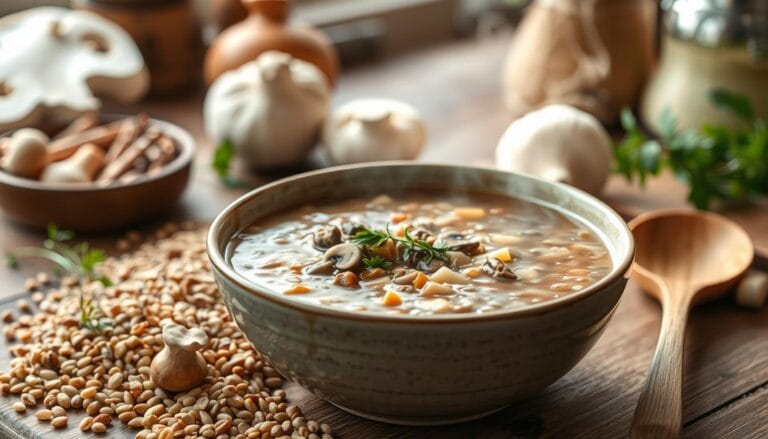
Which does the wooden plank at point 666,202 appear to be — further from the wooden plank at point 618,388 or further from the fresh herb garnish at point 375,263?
the fresh herb garnish at point 375,263

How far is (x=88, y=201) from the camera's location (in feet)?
5.44

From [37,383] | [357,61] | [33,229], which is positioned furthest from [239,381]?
[357,61]

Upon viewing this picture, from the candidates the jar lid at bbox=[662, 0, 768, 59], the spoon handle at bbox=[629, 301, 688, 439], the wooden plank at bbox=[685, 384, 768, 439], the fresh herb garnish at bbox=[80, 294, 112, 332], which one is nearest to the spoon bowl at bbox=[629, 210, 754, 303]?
the spoon handle at bbox=[629, 301, 688, 439]

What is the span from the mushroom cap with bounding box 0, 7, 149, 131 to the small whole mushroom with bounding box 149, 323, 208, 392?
83 cm

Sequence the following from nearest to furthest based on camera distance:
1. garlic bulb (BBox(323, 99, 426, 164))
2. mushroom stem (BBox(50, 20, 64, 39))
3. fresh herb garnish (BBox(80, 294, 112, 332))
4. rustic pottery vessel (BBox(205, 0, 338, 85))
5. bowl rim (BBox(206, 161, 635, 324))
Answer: bowl rim (BBox(206, 161, 635, 324))
fresh herb garnish (BBox(80, 294, 112, 332))
garlic bulb (BBox(323, 99, 426, 164))
mushroom stem (BBox(50, 20, 64, 39))
rustic pottery vessel (BBox(205, 0, 338, 85))

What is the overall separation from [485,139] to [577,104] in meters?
0.22

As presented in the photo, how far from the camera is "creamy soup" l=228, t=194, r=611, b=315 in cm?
114

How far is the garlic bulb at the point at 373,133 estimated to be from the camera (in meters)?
1.88

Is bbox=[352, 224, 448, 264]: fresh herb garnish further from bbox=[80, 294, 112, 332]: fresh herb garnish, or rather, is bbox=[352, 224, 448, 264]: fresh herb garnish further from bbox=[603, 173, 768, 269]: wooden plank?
bbox=[603, 173, 768, 269]: wooden plank

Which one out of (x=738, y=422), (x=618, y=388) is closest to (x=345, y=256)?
(x=618, y=388)

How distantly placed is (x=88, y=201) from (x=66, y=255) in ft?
0.33

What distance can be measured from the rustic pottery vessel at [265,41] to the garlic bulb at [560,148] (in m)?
0.65

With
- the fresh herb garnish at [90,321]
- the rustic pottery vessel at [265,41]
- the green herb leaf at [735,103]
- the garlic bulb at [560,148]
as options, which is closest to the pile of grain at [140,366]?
the fresh herb garnish at [90,321]

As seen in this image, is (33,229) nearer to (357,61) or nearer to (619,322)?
(619,322)
